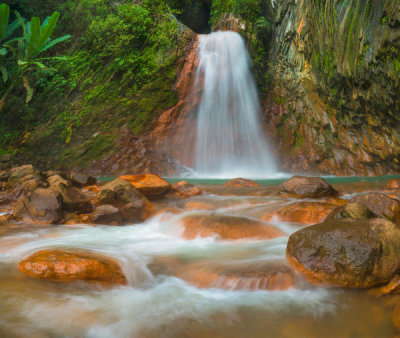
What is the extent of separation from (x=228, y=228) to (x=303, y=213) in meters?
1.31

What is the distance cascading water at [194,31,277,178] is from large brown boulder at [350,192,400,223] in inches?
336

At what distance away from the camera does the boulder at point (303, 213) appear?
15.7ft

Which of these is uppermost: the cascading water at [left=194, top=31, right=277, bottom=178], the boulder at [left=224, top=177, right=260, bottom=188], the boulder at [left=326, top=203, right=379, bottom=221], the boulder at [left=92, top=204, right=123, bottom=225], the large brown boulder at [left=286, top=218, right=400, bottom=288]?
the cascading water at [left=194, top=31, right=277, bottom=178]

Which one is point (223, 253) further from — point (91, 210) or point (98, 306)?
point (91, 210)

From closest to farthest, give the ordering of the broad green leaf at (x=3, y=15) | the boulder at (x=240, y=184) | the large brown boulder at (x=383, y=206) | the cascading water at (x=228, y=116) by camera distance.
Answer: the large brown boulder at (x=383, y=206)
the boulder at (x=240, y=184)
the broad green leaf at (x=3, y=15)
the cascading water at (x=228, y=116)

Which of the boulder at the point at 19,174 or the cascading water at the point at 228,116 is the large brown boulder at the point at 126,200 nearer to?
the boulder at the point at 19,174

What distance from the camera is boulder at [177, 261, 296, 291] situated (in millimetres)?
2824

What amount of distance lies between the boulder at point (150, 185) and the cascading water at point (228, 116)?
628 centimetres

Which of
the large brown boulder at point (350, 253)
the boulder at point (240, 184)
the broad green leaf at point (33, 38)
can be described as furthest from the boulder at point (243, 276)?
the broad green leaf at point (33, 38)

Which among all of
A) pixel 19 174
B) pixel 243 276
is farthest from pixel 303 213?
pixel 19 174

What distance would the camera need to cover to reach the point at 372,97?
879cm

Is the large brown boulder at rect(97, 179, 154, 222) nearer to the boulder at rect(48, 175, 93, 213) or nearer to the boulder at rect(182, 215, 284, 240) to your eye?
the boulder at rect(48, 175, 93, 213)

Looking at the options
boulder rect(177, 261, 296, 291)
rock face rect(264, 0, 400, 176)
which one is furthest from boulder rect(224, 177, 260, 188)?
boulder rect(177, 261, 296, 291)

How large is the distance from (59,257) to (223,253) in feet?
5.90
